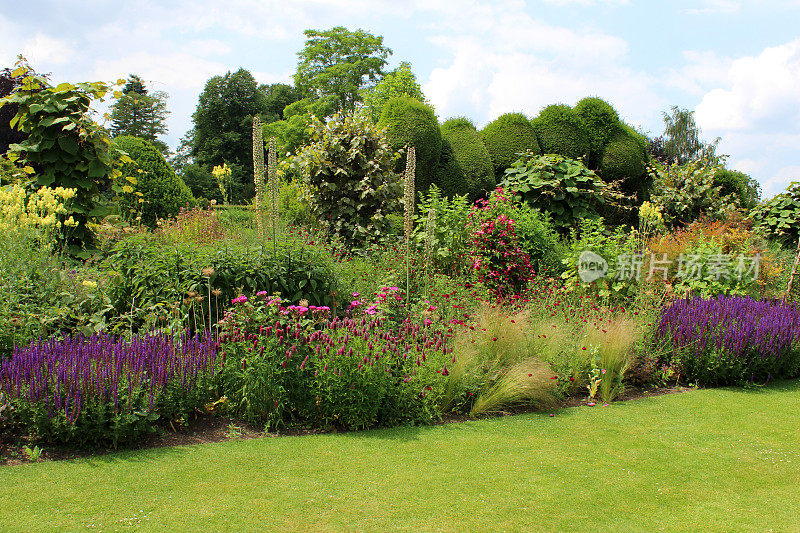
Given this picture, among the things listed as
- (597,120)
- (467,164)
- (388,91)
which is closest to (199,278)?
(467,164)

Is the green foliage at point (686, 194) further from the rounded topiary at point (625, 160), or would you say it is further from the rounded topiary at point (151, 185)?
the rounded topiary at point (151, 185)

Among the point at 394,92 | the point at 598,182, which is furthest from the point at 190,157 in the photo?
the point at 598,182

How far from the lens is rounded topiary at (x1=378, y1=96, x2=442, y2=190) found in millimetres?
10992

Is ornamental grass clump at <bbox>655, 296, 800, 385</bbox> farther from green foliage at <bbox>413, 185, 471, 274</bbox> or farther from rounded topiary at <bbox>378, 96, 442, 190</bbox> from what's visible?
rounded topiary at <bbox>378, 96, 442, 190</bbox>

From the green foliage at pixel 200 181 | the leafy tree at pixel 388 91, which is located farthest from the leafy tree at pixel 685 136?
the green foliage at pixel 200 181

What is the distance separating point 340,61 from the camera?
110 feet

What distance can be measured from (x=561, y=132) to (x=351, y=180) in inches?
259

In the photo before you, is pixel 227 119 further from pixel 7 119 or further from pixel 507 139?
pixel 507 139

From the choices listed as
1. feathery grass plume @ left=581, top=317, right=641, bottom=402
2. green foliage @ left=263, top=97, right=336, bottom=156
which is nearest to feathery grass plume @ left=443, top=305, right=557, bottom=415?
feathery grass plume @ left=581, top=317, right=641, bottom=402

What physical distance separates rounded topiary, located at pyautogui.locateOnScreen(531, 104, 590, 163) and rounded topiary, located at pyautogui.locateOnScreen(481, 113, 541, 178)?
2.21 feet

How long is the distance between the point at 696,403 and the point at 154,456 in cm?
488

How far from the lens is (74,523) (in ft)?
9.31

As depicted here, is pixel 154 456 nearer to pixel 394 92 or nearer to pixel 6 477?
pixel 6 477

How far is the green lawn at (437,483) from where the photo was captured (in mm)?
2969
